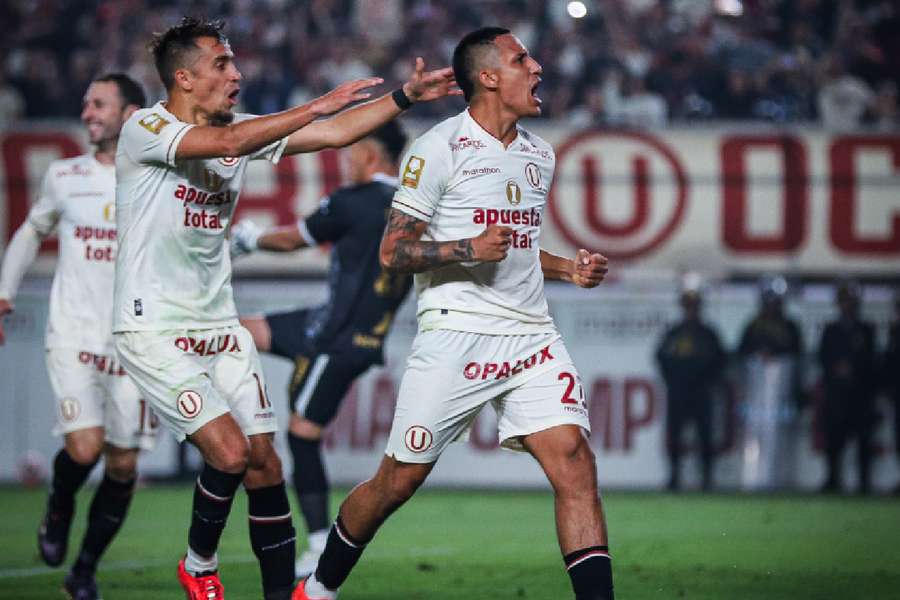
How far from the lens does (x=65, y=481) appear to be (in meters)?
8.23

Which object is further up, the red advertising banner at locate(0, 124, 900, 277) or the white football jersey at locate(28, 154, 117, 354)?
the red advertising banner at locate(0, 124, 900, 277)

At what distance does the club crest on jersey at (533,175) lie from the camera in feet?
20.8

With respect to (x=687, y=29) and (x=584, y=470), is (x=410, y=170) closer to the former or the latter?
(x=584, y=470)

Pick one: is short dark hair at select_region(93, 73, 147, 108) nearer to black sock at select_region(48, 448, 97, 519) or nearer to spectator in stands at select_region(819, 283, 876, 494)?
black sock at select_region(48, 448, 97, 519)

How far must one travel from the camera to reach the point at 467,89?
21.1 feet

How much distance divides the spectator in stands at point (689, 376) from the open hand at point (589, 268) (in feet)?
30.1

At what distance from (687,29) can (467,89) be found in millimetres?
11810

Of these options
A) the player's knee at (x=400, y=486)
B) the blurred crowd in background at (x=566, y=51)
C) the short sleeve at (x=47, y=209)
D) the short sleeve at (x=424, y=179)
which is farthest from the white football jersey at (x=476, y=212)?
the blurred crowd in background at (x=566, y=51)

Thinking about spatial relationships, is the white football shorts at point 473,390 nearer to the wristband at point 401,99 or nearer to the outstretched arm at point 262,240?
the wristband at point 401,99

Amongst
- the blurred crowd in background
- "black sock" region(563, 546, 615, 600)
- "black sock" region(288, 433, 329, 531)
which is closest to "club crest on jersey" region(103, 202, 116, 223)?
"black sock" region(288, 433, 329, 531)

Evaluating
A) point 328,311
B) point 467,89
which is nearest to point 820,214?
point 328,311

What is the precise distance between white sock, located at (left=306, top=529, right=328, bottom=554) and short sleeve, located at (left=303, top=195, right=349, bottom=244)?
1725 millimetres

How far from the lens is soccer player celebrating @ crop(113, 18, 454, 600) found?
252 inches

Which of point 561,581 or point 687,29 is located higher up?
point 687,29
